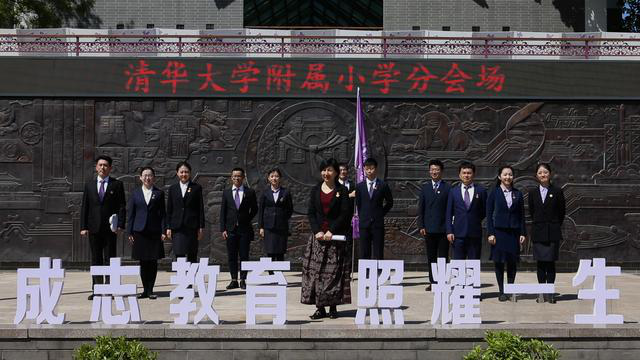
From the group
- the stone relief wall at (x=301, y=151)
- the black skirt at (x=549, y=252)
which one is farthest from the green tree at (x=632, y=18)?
the black skirt at (x=549, y=252)

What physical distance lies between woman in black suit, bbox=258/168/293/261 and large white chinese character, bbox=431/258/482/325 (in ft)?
11.6

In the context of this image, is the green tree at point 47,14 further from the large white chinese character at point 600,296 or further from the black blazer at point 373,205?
the large white chinese character at point 600,296

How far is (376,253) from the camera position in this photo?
984 centimetres

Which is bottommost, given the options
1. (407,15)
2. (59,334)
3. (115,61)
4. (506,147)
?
(59,334)

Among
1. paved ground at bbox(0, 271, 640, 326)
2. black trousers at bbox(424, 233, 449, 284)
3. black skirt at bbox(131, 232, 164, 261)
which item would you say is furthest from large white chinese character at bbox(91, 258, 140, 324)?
black trousers at bbox(424, 233, 449, 284)

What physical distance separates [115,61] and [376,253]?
5860 mm

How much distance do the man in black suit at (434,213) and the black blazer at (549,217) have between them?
1.22 meters

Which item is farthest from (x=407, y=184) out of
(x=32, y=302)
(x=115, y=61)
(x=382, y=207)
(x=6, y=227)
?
(x=32, y=302)

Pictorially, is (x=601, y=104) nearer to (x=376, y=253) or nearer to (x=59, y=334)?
(x=376, y=253)

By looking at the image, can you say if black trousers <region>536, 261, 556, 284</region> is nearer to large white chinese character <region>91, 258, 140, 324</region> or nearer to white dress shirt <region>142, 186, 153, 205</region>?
white dress shirt <region>142, 186, 153, 205</region>

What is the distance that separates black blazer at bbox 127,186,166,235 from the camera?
29.6 feet

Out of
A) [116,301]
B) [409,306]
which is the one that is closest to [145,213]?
[116,301]

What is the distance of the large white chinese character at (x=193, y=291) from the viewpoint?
6.69 meters

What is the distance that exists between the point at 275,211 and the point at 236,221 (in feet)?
1.67
